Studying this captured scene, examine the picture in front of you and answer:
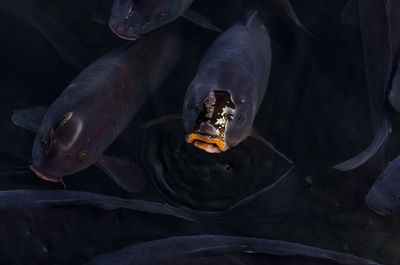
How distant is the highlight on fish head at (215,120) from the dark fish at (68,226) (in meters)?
0.73

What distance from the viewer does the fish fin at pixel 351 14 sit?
358cm

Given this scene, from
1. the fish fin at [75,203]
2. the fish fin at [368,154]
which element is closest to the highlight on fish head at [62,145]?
the fish fin at [75,203]

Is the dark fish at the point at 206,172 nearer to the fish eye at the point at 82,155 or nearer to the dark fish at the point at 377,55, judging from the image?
the fish eye at the point at 82,155

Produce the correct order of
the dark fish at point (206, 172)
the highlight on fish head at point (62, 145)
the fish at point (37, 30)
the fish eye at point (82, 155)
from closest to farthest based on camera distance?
the highlight on fish head at point (62, 145) < the fish eye at point (82, 155) < the dark fish at point (206, 172) < the fish at point (37, 30)

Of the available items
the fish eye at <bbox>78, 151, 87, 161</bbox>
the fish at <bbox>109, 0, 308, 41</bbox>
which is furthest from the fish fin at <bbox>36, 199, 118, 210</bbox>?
the fish at <bbox>109, 0, 308, 41</bbox>

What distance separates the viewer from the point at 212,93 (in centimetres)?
251

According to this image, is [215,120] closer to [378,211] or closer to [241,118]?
[241,118]

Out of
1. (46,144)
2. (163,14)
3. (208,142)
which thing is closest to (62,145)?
(46,144)

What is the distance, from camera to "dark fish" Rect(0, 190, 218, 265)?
8.60 feet

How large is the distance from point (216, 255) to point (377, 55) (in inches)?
90.3

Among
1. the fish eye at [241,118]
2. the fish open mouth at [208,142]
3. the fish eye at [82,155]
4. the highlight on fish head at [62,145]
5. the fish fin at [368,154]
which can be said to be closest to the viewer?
the fish open mouth at [208,142]

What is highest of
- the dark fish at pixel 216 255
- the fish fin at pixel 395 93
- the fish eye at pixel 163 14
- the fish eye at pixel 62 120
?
the fish eye at pixel 163 14

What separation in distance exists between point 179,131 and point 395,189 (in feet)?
6.13

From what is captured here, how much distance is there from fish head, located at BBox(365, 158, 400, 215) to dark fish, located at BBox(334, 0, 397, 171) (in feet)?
0.87
